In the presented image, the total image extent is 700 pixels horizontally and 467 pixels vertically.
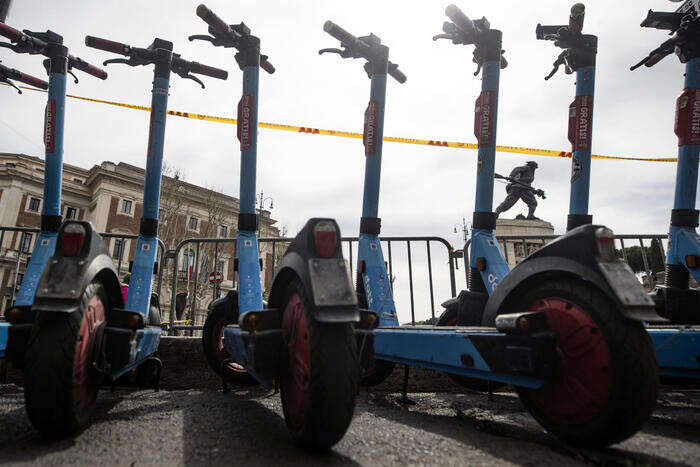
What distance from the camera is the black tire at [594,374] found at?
1.49 metres

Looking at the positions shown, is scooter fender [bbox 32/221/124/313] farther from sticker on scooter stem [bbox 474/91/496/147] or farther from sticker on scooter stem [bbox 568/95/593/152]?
sticker on scooter stem [bbox 568/95/593/152]

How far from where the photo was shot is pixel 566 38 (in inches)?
125

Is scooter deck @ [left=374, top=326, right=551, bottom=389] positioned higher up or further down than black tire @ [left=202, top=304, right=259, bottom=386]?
higher up

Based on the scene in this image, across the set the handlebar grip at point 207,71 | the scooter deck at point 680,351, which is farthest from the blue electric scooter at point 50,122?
the scooter deck at point 680,351

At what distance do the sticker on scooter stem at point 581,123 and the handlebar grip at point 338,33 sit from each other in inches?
77.6

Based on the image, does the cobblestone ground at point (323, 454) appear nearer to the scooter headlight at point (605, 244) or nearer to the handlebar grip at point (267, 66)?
the scooter headlight at point (605, 244)

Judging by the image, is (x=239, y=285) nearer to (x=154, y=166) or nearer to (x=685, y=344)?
(x=154, y=166)

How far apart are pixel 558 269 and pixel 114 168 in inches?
1613

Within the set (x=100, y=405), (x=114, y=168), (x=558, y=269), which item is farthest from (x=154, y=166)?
(x=114, y=168)

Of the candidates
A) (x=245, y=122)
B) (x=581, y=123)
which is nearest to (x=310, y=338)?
(x=245, y=122)

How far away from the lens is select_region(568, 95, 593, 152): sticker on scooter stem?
3088 millimetres

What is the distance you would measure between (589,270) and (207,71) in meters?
3.54

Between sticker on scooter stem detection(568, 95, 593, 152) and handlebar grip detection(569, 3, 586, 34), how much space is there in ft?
1.70

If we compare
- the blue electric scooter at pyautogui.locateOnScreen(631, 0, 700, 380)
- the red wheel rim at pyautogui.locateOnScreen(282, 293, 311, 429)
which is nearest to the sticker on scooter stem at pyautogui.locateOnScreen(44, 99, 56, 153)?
the red wheel rim at pyautogui.locateOnScreen(282, 293, 311, 429)
